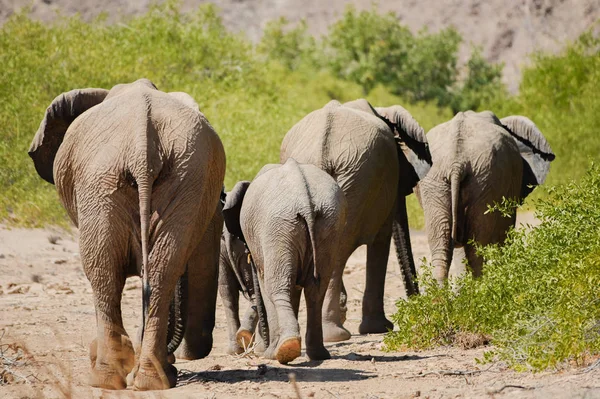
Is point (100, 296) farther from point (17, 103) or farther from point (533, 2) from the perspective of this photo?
point (533, 2)

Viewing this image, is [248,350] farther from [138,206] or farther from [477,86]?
[477,86]

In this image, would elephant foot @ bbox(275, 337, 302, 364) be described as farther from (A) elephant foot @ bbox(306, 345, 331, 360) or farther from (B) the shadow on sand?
(A) elephant foot @ bbox(306, 345, 331, 360)

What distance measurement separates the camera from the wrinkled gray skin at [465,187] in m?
9.62

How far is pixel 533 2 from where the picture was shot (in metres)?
37.9

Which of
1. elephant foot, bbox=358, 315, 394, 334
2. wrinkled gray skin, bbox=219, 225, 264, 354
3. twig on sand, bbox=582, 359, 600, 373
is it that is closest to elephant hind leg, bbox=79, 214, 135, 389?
wrinkled gray skin, bbox=219, 225, 264, 354

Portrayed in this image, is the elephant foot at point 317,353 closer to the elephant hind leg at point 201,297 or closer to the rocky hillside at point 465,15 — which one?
the elephant hind leg at point 201,297

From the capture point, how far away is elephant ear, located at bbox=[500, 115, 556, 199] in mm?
11016

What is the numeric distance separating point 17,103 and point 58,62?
2.49 m

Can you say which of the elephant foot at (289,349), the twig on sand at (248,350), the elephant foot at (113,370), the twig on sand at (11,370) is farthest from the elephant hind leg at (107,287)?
the twig on sand at (248,350)

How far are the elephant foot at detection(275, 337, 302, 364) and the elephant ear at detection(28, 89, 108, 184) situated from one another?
192 cm

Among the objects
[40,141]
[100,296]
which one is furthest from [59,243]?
[100,296]

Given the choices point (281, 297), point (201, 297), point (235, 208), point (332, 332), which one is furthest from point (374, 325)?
point (281, 297)

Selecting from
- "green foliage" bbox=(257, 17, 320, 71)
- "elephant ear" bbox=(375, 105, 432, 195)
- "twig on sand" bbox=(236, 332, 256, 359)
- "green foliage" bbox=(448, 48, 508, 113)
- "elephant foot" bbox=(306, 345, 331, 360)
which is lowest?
"elephant foot" bbox=(306, 345, 331, 360)

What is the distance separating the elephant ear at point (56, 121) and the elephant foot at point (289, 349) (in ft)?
6.29
